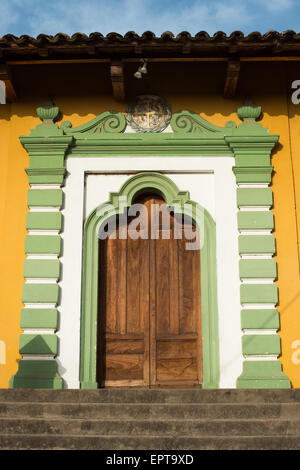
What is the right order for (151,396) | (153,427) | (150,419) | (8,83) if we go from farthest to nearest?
(8,83) < (151,396) < (150,419) < (153,427)

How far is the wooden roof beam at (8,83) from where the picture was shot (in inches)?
278

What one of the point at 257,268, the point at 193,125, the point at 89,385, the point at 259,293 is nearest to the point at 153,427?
the point at 89,385

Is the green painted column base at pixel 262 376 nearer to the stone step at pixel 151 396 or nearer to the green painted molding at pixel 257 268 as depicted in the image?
the stone step at pixel 151 396

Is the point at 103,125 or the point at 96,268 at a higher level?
the point at 103,125

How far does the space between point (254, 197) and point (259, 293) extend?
1.21 metres

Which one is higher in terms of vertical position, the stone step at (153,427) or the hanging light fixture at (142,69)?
the hanging light fixture at (142,69)

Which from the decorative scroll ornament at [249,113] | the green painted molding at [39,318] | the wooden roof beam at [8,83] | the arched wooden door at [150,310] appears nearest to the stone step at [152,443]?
the green painted molding at [39,318]

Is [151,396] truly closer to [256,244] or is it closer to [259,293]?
[259,293]

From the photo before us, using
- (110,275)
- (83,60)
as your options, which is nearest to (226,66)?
(83,60)

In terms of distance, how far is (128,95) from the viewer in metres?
7.49

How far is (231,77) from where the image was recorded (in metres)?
7.08

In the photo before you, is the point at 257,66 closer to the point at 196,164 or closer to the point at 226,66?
the point at 226,66

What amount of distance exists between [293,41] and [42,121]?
3.30m

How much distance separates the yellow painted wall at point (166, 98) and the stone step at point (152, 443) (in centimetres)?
283
